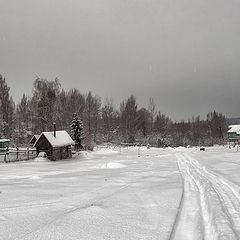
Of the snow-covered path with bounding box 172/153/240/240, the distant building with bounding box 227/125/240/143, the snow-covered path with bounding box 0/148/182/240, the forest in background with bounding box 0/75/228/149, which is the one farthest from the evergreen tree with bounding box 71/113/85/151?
the snow-covered path with bounding box 172/153/240/240

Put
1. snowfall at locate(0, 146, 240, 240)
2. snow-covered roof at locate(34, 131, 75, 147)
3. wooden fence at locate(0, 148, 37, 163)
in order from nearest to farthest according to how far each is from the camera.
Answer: snowfall at locate(0, 146, 240, 240)
wooden fence at locate(0, 148, 37, 163)
snow-covered roof at locate(34, 131, 75, 147)

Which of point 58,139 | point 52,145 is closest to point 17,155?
point 52,145

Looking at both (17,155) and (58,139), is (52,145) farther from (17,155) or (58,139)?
(17,155)

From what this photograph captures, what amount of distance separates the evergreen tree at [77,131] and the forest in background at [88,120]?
2066 millimetres

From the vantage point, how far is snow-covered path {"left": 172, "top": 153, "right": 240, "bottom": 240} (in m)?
8.25

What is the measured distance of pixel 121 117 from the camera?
95.2 meters

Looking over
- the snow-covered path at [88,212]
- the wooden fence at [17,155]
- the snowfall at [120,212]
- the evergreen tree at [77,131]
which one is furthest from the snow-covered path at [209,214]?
the evergreen tree at [77,131]

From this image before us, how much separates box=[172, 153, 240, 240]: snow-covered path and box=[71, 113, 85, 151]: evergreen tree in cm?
4176

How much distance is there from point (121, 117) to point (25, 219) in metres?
85.2

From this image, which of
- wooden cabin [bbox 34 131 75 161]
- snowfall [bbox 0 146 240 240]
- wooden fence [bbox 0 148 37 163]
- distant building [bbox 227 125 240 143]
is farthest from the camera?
distant building [bbox 227 125 240 143]

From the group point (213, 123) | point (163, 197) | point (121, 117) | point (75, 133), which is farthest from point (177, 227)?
point (213, 123)

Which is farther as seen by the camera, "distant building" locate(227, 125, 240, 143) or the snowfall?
"distant building" locate(227, 125, 240, 143)

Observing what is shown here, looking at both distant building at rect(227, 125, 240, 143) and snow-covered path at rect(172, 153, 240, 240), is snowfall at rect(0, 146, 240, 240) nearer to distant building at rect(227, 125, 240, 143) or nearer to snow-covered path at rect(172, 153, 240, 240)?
snow-covered path at rect(172, 153, 240, 240)

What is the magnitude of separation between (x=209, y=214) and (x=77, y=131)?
157ft
